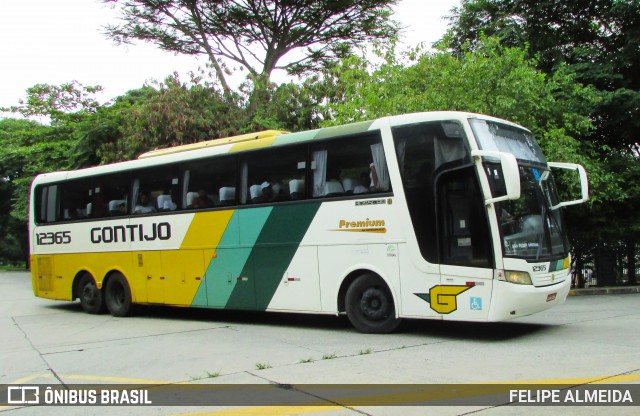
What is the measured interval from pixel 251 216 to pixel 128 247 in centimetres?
384

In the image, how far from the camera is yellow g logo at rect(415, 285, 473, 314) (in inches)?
343

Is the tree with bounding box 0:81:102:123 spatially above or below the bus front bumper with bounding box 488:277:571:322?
above

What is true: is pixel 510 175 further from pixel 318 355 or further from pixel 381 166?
pixel 318 355

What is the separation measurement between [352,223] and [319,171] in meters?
1.08

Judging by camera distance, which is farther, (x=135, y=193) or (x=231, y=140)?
(x=135, y=193)

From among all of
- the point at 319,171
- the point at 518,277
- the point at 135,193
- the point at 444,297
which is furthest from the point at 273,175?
the point at 518,277

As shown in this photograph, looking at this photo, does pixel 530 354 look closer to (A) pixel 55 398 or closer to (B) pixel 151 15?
(A) pixel 55 398

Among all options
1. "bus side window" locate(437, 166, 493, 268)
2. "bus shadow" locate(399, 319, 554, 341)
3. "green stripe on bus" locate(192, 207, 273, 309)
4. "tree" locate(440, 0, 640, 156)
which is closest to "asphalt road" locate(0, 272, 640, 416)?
"bus shadow" locate(399, 319, 554, 341)

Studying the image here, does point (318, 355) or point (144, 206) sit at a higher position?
point (144, 206)

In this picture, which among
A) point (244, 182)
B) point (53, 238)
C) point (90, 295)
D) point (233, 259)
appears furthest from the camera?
point (53, 238)

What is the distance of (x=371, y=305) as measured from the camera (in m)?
9.73

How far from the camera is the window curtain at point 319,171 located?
1019cm

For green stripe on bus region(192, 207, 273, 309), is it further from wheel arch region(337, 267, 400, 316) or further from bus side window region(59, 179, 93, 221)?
bus side window region(59, 179, 93, 221)

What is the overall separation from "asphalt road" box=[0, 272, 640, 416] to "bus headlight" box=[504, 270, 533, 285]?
85 cm
